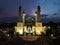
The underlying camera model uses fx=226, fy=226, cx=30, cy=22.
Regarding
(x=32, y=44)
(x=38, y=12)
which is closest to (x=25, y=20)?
(x=38, y=12)

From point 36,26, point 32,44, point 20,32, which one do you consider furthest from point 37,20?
point 32,44

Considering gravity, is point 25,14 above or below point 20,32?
above

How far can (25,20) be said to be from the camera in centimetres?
6175

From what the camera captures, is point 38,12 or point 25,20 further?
point 25,20

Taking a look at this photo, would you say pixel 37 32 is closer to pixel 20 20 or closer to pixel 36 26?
pixel 36 26

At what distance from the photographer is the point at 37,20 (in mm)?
57562

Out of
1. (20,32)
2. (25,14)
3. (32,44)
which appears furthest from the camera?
(25,14)

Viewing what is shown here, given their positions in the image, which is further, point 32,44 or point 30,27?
point 30,27

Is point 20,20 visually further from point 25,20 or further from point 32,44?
point 32,44

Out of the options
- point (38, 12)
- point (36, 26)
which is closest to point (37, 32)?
point (36, 26)

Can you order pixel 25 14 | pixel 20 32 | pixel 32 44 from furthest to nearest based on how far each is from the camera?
pixel 25 14, pixel 20 32, pixel 32 44

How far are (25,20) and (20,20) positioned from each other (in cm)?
385

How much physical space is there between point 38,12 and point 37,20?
2.09 m

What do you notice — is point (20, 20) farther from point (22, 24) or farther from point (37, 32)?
point (37, 32)
